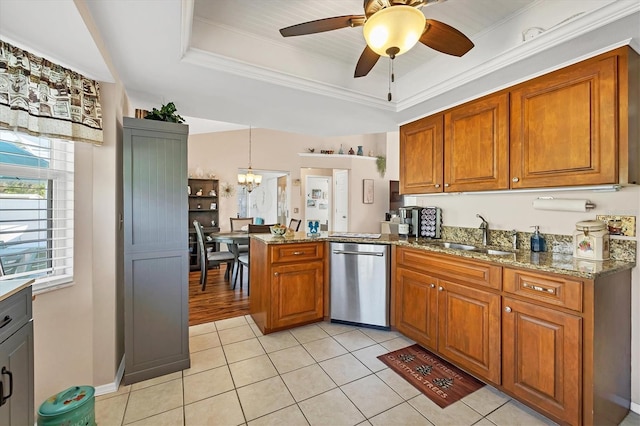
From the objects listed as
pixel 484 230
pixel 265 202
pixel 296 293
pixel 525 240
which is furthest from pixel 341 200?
pixel 525 240

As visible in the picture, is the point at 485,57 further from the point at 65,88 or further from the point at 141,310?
the point at 141,310

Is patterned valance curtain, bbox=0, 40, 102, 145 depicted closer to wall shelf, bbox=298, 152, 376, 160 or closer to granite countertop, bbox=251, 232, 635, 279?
granite countertop, bbox=251, 232, 635, 279

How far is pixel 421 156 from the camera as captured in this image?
2861 mm

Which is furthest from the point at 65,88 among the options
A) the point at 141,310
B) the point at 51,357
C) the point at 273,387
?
the point at 273,387

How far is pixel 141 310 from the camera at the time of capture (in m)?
2.00

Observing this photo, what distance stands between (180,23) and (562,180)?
8.20 ft

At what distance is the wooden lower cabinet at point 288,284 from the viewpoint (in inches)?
105

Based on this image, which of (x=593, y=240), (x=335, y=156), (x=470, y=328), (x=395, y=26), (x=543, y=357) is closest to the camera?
(x=395, y=26)

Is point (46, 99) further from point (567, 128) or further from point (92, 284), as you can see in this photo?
point (567, 128)

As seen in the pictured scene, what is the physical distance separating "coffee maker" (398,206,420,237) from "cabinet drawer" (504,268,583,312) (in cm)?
129

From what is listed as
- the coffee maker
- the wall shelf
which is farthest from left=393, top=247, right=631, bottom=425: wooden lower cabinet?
the wall shelf

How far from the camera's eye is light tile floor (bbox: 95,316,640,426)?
1.64 meters

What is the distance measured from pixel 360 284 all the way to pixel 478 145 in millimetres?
1666

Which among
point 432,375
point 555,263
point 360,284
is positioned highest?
point 555,263
